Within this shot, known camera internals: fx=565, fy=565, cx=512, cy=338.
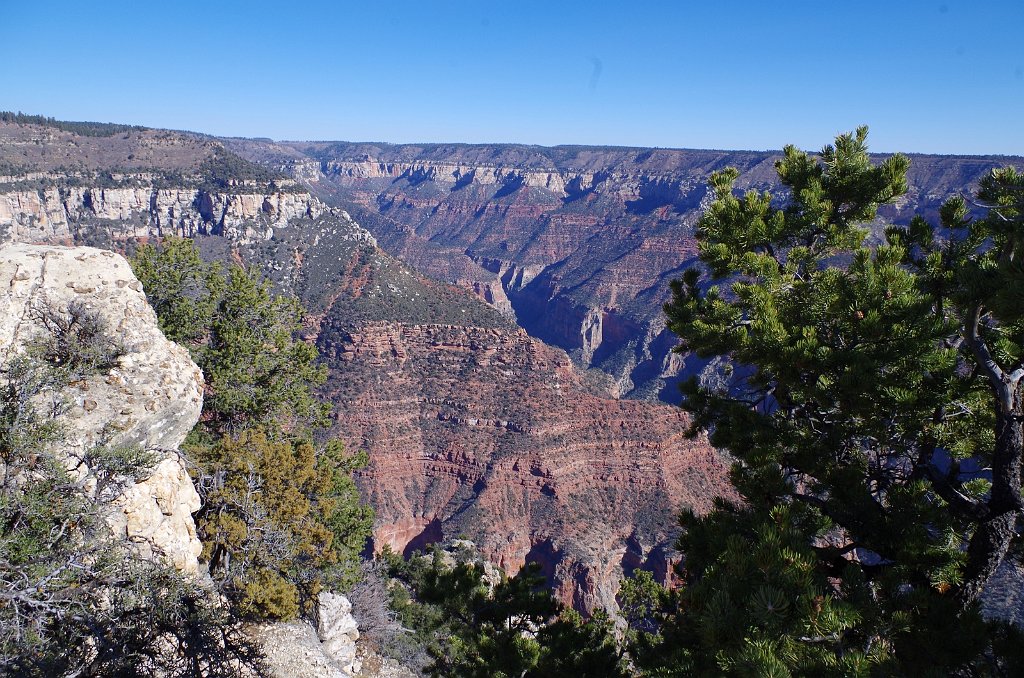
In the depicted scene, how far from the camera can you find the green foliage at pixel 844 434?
13.6 feet

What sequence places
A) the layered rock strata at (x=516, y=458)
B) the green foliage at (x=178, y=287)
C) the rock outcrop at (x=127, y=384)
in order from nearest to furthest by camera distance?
1. the rock outcrop at (x=127, y=384)
2. the green foliage at (x=178, y=287)
3. the layered rock strata at (x=516, y=458)

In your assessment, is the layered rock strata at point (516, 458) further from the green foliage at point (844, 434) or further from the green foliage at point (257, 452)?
the green foliage at point (844, 434)

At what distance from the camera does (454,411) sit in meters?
54.8

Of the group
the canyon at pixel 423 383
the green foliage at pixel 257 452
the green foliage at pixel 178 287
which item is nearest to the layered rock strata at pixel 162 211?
the canyon at pixel 423 383

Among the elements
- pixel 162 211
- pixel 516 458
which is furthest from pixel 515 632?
pixel 162 211

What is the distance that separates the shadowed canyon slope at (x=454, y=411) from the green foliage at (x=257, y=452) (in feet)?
77.9

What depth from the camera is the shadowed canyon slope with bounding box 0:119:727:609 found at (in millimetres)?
45781

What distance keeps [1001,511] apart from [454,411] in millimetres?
50989

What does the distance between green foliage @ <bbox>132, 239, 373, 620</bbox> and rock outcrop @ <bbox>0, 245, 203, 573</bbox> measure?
102 cm

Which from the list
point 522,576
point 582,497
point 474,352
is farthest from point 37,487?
A: point 474,352

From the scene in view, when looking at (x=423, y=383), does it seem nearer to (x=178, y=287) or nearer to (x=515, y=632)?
(x=178, y=287)

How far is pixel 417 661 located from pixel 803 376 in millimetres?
15570

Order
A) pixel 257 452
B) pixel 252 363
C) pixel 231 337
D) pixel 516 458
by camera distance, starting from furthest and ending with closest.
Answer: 1. pixel 516 458
2. pixel 252 363
3. pixel 231 337
4. pixel 257 452

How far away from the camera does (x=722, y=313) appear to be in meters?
7.39
